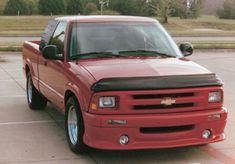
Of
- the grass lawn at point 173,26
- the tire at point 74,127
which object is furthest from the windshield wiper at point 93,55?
the grass lawn at point 173,26

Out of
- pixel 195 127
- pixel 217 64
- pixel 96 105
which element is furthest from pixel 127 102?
pixel 217 64

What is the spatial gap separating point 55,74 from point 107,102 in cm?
187

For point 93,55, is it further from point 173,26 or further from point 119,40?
point 173,26

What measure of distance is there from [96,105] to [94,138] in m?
0.39

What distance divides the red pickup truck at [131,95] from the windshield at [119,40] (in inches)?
0.6

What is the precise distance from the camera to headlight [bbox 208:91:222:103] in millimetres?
6207

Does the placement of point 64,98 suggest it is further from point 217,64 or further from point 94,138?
point 217,64

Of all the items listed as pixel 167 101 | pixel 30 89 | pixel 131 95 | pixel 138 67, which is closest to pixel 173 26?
pixel 30 89

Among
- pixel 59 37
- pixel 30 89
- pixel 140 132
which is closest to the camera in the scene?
pixel 140 132

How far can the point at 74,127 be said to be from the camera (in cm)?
665

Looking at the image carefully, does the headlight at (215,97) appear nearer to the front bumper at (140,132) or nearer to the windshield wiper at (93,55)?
the front bumper at (140,132)

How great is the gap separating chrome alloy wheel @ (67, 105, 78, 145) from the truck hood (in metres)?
0.63

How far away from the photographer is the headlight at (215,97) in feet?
20.4

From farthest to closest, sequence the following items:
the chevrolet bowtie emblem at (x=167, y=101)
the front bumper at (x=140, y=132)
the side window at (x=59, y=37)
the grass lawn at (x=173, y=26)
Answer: the grass lawn at (x=173, y=26) → the side window at (x=59, y=37) → the chevrolet bowtie emblem at (x=167, y=101) → the front bumper at (x=140, y=132)
